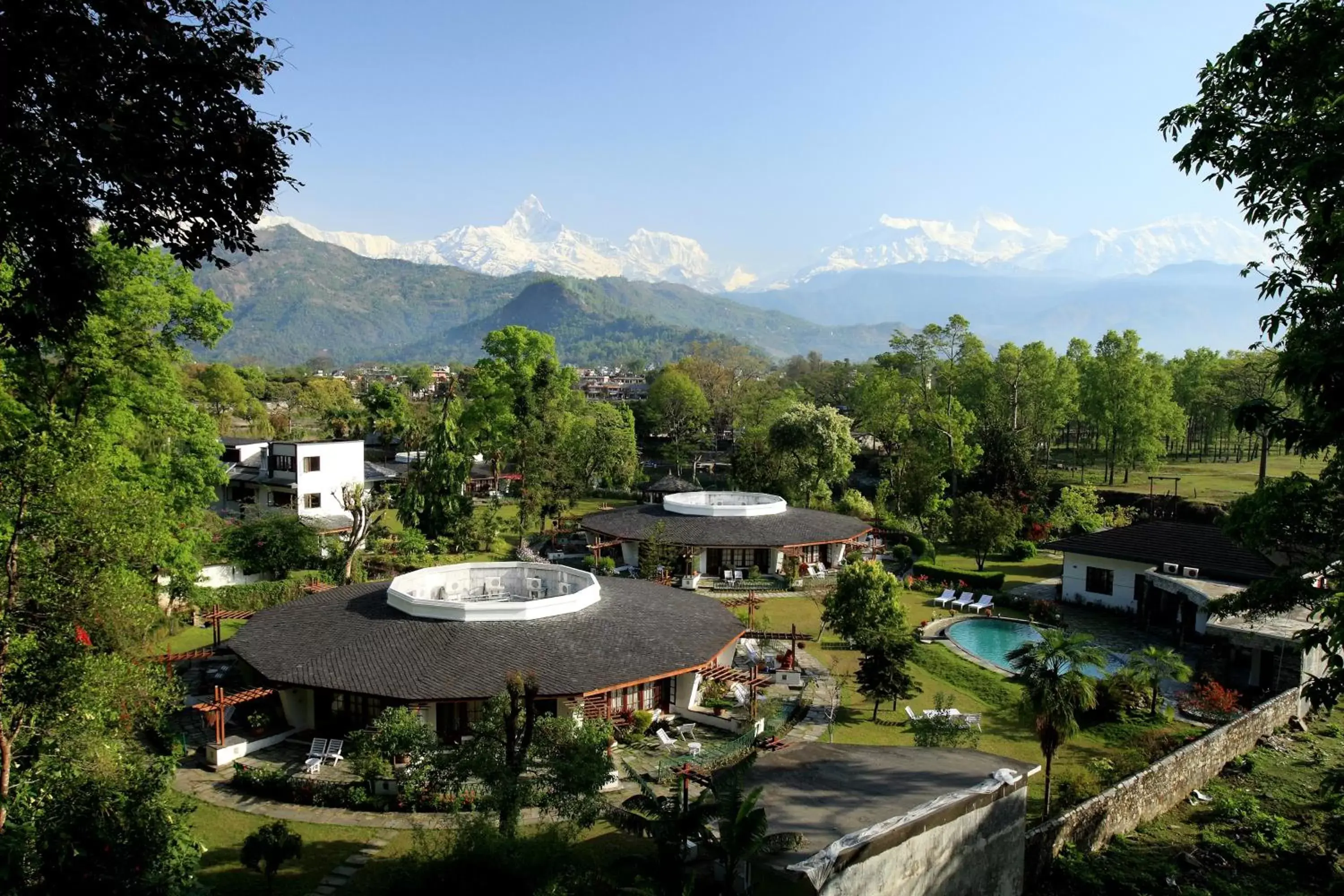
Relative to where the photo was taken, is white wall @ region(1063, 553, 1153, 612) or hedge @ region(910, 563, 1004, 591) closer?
white wall @ region(1063, 553, 1153, 612)

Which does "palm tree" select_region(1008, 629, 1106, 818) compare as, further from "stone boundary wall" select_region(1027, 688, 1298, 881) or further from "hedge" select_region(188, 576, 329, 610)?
"hedge" select_region(188, 576, 329, 610)

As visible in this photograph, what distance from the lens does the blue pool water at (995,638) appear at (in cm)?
2661

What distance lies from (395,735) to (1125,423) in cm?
5174

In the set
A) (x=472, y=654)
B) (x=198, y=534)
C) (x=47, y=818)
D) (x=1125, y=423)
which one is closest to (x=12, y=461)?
(x=47, y=818)

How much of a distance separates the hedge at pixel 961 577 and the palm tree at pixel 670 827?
2549cm

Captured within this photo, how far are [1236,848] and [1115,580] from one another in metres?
18.1

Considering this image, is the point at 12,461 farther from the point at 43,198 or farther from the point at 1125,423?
the point at 1125,423

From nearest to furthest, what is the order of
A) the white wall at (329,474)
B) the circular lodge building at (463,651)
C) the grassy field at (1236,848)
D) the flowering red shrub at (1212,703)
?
the grassy field at (1236,848), the circular lodge building at (463,651), the flowering red shrub at (1212,703), the white wall at (329,474)

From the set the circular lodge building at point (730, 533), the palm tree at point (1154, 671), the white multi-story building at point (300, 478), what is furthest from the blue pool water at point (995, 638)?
the white multi-story building at point (300, 478)

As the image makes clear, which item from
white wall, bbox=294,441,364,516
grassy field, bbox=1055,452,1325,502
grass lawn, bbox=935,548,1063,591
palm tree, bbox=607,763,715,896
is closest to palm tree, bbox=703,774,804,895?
palm tree, bbox=607,763,715,896

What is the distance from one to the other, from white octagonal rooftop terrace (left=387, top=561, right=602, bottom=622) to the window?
2026cm

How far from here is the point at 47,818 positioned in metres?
10.8

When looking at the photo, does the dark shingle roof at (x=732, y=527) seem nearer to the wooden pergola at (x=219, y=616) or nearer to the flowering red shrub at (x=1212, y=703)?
the wooden pergola at (x=219, y=616)

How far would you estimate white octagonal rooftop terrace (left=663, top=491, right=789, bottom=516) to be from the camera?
3997 centimetres
